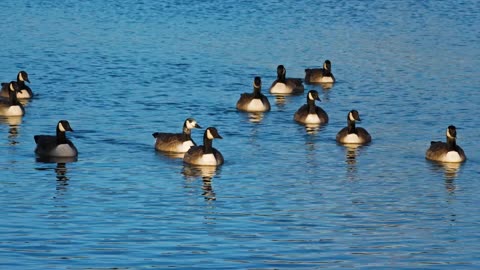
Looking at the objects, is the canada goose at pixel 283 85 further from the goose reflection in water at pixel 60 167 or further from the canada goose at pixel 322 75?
the goose reflection in water at pixel 60 167

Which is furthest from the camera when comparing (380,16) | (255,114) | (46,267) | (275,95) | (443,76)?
(380,16)

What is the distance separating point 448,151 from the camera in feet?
116

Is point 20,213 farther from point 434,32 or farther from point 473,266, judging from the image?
point 434,32

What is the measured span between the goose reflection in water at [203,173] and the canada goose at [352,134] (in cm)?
525

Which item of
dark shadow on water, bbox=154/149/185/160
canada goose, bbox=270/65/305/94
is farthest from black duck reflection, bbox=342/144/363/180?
canada goose, bbox=270/65/305/94

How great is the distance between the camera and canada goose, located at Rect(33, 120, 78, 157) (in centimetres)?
3544

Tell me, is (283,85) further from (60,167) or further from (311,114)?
(60,167)

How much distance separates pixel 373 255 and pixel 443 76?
2899cm

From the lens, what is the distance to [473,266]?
2484 cm

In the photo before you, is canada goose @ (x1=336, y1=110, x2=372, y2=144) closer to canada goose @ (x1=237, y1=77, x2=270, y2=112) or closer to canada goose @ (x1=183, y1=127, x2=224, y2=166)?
canada goose @ (x1=183, y1=127, x2=224, y2=166)

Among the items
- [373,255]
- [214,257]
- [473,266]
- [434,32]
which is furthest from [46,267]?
[434,32]

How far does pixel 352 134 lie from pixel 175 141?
17.8 feet

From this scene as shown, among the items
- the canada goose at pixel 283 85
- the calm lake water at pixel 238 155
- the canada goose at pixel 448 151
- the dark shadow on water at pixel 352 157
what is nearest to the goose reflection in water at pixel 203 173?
the calm lake water at pixel 238 155

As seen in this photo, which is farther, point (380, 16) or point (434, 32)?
point (380, 16)
